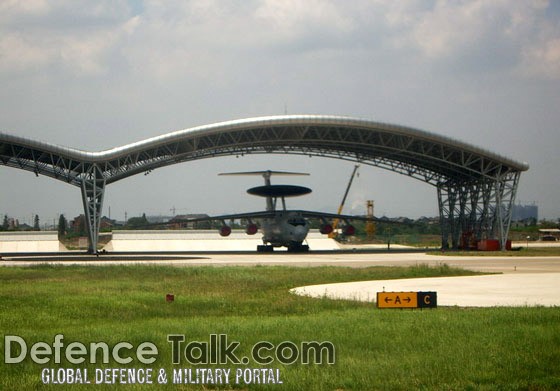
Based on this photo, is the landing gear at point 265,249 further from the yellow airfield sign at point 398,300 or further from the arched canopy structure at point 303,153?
the yellow airfield sign at point 398,300

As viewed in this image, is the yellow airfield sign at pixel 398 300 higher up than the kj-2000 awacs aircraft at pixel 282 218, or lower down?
lower down

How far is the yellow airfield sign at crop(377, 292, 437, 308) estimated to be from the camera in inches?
811

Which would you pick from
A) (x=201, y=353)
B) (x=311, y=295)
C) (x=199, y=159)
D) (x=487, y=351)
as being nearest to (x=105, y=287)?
(x=311, y=295)

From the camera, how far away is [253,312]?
66.6 ft

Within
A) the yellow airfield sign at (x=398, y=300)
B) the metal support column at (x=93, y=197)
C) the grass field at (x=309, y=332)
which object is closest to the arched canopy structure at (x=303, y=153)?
the metal support column at (x=93, y=197)

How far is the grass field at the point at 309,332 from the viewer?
39.2 feet

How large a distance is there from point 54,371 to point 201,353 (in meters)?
2.71

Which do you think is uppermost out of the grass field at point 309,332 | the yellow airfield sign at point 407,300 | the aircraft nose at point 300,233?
the aircraft nose at point 300,233

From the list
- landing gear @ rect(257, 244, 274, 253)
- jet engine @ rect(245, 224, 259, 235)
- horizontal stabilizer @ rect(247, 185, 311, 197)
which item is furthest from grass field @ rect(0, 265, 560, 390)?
landing gear @ rect(257, 244, 274, 253)

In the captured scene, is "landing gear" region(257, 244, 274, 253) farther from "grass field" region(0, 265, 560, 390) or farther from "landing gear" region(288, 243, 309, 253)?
"grass field" region(0, 265, 560, 390)

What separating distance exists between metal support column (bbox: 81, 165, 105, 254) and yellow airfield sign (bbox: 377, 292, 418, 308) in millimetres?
46545

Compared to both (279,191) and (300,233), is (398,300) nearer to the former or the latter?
(300,233)

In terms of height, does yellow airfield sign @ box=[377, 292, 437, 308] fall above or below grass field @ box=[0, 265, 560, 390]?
above

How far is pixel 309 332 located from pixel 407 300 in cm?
567
